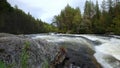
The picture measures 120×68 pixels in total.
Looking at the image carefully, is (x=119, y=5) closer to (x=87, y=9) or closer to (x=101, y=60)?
(x=87, y=9)

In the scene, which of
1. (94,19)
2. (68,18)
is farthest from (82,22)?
(68,18)

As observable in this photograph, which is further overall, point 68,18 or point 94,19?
point 68,18

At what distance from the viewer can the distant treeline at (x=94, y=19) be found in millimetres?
67169

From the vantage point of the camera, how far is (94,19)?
82125mm

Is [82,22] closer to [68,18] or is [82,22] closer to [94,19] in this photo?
[94,19]

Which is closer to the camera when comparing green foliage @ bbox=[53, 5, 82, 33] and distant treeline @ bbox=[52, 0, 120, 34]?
distant treeline @ bbox=[52, 0, 120, 34]

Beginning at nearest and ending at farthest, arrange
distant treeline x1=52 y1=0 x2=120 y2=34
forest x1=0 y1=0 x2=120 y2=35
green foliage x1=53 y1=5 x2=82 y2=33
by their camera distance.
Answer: forest x1=0 y1=0 x2=120 y2=35 → distant treeline x1=52 y1=0 x2=120 y2=34 → green foliage x1=53 y1=5 x2=82 y2=33

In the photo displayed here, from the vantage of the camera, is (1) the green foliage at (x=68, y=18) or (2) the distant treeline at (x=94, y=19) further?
(1) the green foliage at (x=68, y=18)

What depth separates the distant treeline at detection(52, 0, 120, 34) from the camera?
220 ft

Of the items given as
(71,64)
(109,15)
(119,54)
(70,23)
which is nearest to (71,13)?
(70,23)

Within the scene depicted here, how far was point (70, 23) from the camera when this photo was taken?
93312 mm

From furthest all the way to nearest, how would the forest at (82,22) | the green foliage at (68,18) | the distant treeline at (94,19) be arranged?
the green foliage at (68,18) < the distant treeline at (94,19) < the forest at (82,22)

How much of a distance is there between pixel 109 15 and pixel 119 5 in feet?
12.6

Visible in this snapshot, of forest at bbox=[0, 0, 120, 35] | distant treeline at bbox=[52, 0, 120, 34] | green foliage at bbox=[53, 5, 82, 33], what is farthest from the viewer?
green foliage at bbox=[53, 5, 82, 33]
